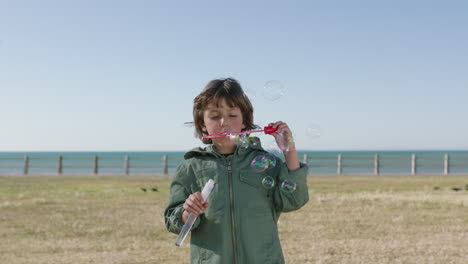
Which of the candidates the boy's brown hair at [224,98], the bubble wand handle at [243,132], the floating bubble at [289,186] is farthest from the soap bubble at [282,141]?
the boy's brown hair at [224,98]

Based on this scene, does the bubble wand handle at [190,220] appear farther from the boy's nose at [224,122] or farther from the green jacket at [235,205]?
the boy's nose at [224,122]

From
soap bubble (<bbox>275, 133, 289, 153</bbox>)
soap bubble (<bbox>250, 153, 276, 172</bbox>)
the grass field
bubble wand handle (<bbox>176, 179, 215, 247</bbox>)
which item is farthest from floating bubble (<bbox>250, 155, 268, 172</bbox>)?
the grass field

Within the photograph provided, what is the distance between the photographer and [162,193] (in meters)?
11.0

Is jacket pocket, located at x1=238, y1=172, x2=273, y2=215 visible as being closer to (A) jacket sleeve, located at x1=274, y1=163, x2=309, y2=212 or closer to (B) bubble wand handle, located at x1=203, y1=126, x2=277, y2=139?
(A) jacket sleeve, located at x1=274, y1=163, x2=309, y2=212

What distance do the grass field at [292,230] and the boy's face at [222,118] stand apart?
9.04 ft

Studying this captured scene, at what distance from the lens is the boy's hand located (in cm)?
232

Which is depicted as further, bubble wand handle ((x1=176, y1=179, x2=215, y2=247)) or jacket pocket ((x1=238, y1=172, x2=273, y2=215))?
jacket pocket ((x1=238, y1=172, x2=273, y2=215))

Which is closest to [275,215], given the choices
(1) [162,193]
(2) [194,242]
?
(2) [194,242]

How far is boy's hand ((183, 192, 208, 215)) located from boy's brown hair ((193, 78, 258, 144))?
460mm

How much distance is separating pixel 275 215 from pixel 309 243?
10.7 ft

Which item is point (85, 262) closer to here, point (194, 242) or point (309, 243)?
point (309, 243)

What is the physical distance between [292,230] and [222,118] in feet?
13.7

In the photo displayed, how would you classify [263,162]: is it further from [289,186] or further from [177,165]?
[177,165]

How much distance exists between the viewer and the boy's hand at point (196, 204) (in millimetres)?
2317
